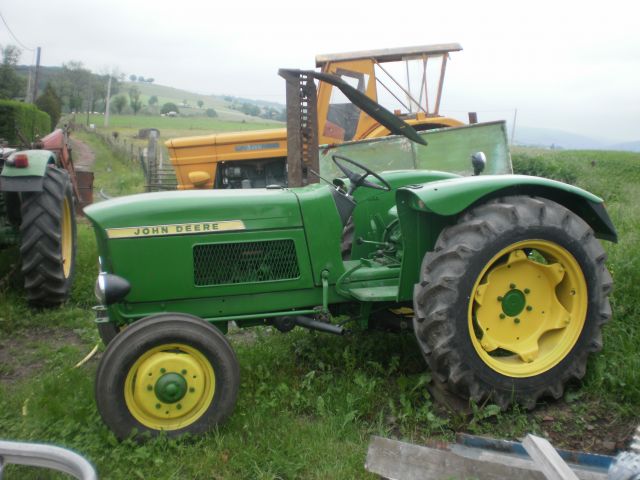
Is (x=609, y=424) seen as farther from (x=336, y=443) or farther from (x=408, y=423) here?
(x=336, y=443)

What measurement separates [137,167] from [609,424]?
68.0ft

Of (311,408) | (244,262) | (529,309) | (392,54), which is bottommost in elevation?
(311,408)

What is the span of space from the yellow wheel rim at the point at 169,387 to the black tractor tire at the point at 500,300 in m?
1.12

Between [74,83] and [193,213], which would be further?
[74,83]

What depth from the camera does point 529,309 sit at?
331cm

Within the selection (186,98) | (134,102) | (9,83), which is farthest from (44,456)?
(186,98)

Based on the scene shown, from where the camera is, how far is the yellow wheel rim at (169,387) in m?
2.93

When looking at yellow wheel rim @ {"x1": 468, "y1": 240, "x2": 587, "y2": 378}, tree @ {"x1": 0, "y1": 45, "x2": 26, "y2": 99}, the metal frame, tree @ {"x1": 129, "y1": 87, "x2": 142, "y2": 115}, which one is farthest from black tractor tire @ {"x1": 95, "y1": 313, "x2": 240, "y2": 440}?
tree @ {"x1": 129, "y1": 87, "x2": 142, "y2": 115}

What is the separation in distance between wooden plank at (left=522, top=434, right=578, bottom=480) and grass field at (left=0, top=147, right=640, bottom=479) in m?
0.58

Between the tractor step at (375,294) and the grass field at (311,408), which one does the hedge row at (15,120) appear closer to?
the grass field at (311,408)

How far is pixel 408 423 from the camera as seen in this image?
124 inches

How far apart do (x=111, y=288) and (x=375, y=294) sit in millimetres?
1414

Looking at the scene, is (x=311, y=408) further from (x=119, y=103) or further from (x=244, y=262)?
(x=119, y=103)

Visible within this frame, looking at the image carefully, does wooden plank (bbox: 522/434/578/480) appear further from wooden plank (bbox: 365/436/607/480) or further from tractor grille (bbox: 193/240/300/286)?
tractor grille (bbox: 193/240/300/286)
